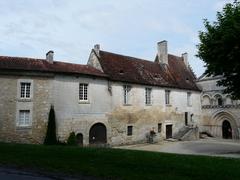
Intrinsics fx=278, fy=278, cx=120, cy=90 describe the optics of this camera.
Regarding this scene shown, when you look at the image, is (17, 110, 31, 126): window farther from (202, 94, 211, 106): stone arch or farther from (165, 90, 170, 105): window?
(202, 94, 211, 106): stone arch

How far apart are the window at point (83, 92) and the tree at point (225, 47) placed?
1003 centimetres

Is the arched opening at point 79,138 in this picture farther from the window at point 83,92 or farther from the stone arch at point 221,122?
the stone arch at point 221,122

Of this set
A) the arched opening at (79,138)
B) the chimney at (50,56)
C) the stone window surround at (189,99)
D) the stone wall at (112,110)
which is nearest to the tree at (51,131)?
the stone wall at (112,110)

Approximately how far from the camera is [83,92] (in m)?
23.5

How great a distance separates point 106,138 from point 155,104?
7182mm

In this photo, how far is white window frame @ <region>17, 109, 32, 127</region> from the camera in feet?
67.9

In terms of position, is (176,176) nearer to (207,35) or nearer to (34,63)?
(207,35)

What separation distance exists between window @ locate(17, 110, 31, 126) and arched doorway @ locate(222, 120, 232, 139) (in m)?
22.5

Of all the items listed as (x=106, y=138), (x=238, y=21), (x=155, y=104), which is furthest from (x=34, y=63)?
(x=238, y=21)

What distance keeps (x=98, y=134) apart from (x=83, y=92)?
3887 millimetres

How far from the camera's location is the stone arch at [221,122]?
3144 centimetres

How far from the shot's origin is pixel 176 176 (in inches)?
325

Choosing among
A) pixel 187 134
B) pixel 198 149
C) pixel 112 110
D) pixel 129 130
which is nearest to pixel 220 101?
pixel 187 134

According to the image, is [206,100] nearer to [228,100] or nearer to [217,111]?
[217,111]
